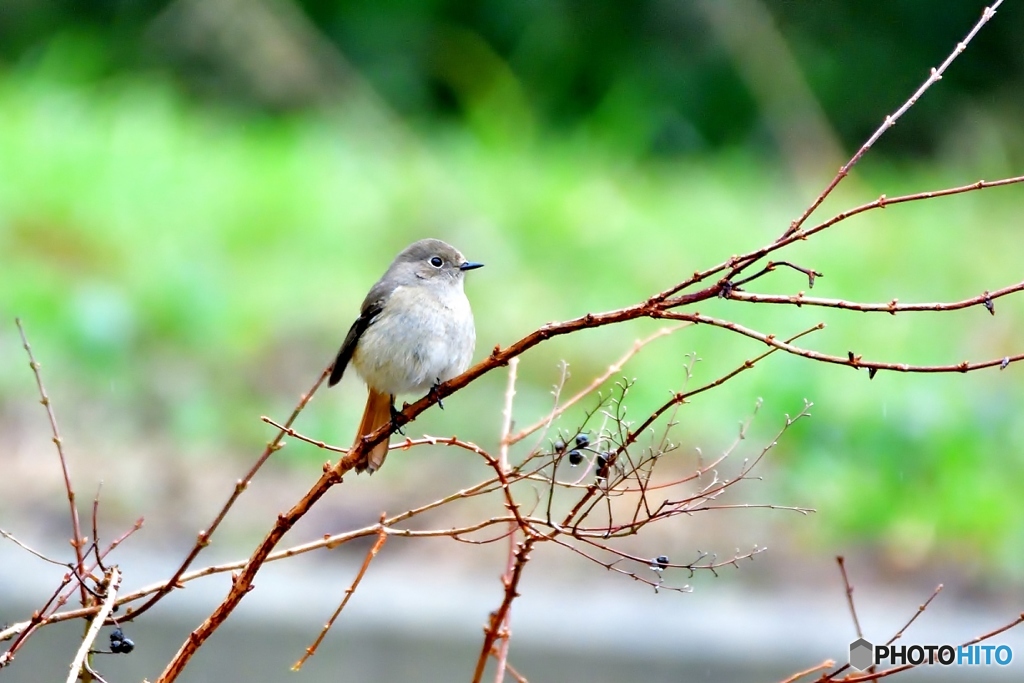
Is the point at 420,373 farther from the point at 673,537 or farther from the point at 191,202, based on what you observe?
the point at 191,202

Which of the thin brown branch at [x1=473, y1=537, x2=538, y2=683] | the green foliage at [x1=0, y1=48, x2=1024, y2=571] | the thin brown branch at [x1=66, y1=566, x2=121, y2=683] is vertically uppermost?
the green foliage at [x1=0, y1=48, x2=1024, y2=571]

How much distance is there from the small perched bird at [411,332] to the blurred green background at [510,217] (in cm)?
211

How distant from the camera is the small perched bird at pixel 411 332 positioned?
379cm

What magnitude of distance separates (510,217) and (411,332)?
4288mm

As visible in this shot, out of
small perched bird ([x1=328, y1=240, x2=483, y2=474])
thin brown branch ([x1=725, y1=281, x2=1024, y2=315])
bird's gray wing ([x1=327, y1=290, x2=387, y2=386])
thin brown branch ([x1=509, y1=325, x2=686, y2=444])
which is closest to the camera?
thin brown branch ([x1=725, y1=281, x2=1024, y2=315])

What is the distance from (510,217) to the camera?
8.05 m

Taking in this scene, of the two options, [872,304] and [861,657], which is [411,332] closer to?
[861,657]

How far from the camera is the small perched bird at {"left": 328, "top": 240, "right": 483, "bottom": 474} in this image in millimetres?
3795

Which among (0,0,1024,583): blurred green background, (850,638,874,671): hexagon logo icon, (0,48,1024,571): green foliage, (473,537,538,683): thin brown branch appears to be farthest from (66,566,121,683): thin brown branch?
(0,48,1024,571): green foliage

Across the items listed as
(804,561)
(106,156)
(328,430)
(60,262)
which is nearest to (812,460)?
(804,561)

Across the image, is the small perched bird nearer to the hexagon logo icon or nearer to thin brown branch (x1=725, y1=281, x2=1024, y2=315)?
the hexagon logo icon

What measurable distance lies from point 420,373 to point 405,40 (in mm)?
8328

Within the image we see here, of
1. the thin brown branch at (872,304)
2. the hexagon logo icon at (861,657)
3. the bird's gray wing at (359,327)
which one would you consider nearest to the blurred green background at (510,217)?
A: the bird's gray wing at (359,327)

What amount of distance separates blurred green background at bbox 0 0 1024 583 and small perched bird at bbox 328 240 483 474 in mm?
2113
